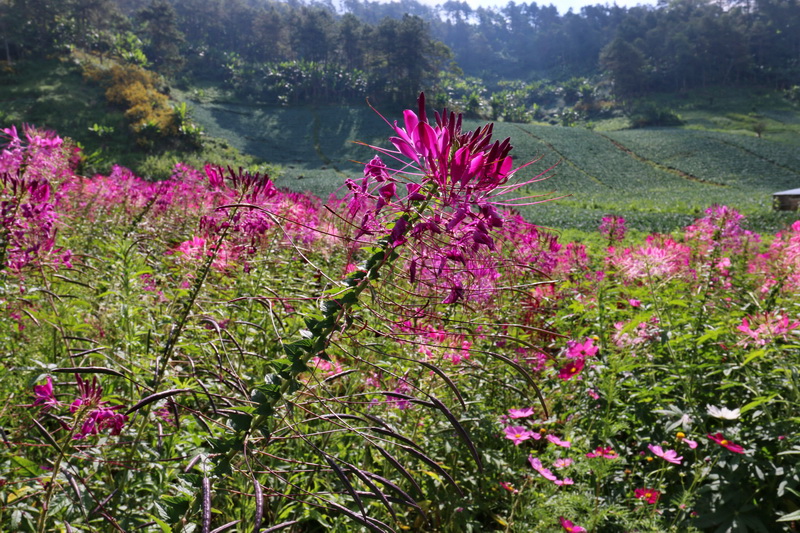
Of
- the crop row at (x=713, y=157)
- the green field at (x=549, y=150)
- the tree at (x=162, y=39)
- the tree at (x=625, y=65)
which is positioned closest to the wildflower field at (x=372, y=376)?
the green field at (x=549, y=150)

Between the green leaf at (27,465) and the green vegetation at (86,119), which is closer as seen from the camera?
the green leaf at (27,465)

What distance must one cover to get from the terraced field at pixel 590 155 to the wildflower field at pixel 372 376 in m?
22.8

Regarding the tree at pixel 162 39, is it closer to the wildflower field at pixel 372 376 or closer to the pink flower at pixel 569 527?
the wildflower field at pixel 372 376

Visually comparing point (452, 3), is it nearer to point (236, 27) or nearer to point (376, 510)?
point (236, 27)

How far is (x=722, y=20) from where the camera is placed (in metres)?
72.6

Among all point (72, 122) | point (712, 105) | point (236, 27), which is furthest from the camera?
point (236, 27)

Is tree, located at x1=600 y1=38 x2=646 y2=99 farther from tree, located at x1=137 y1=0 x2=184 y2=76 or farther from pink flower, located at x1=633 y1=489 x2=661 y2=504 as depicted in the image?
pink flower, located at x1=633 y1=489 x2=661 y2=504

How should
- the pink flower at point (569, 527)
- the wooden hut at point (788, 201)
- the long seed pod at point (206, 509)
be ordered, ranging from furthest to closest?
the wooden hut at point (788, 201), the pink flower at point (569, 527), the long seed pod at point (206, 509)

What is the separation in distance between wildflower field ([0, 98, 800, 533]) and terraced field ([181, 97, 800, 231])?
74.9 feet

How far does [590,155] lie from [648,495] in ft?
156

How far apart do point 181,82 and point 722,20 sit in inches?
3193

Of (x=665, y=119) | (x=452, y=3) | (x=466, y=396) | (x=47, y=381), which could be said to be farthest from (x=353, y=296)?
(x=452, y=3)

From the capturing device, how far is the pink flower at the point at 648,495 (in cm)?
211

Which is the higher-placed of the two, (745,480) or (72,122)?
(72,122)
